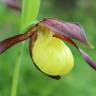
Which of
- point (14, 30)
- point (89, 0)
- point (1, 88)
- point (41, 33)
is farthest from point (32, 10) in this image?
point (89, 0)

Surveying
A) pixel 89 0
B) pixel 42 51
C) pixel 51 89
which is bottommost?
pixel 89 0

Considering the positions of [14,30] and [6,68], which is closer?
[6,68]

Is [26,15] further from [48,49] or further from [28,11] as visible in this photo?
[48,49]

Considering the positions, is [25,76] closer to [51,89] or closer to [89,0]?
[51,89]

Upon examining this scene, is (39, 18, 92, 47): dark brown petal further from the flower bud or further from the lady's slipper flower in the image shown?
the flower bud

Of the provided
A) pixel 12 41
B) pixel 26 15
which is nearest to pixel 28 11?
pixel 26 15

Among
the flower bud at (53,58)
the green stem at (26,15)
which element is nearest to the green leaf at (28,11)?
the green stem at (26,15)
